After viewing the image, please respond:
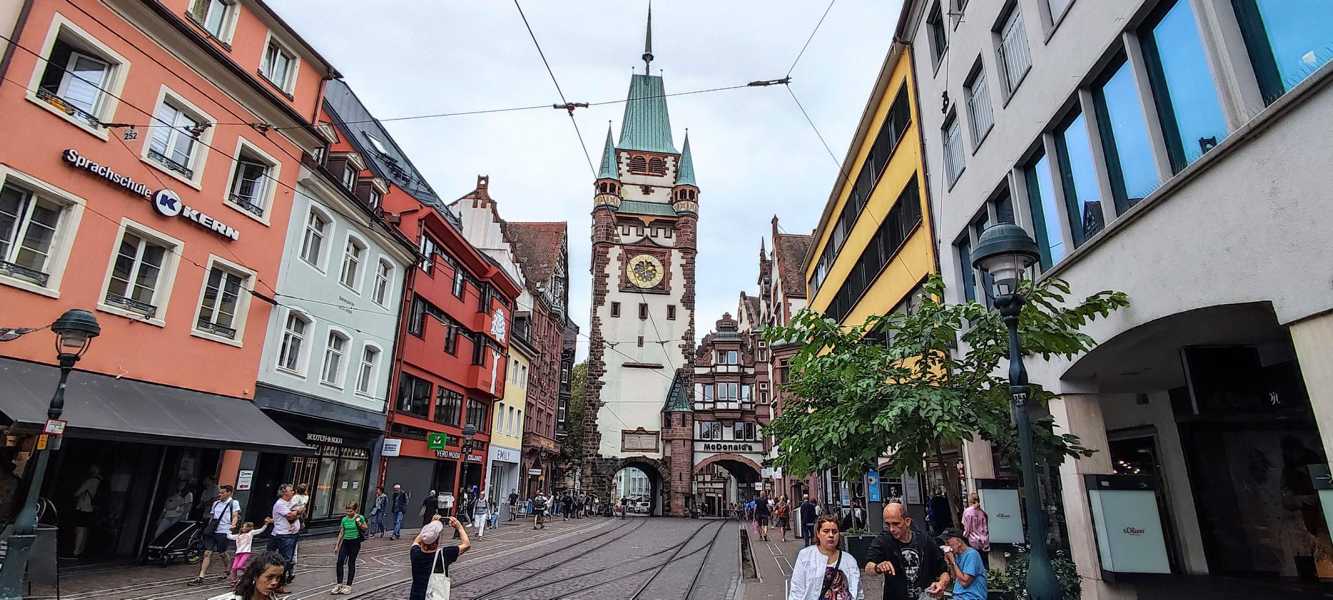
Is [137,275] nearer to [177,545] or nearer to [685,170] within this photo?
[177,545]

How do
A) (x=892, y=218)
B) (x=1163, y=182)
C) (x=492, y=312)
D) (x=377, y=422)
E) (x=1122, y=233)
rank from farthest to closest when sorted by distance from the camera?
(x=492, y=312)
(x=377, y=422)
(x=892, y=218)
(x=1122, y=233)
(x=1163, y=182)

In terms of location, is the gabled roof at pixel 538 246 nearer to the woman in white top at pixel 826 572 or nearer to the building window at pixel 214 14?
the building window at pixel 214 14

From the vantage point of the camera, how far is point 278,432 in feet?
49.1

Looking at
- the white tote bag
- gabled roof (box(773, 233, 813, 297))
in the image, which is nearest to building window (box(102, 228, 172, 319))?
the white tote bag

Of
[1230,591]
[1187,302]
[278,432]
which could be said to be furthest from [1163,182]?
[278,432]

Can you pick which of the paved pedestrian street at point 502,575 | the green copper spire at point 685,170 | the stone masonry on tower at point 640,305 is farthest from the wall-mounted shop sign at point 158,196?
the green copper spire at point 685,170

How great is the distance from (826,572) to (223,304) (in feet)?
50.3

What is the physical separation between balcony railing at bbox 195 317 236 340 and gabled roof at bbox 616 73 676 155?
4971cm

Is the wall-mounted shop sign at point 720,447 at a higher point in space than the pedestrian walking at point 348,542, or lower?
higher

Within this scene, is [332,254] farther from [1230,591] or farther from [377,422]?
[1230,591]

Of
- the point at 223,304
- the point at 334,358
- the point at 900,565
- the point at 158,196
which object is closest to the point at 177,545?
the point at 223,304

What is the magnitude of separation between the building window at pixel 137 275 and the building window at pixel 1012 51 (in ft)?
54.3

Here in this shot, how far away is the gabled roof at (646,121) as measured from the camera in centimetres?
6238

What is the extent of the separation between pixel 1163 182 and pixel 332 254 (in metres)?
19.0
